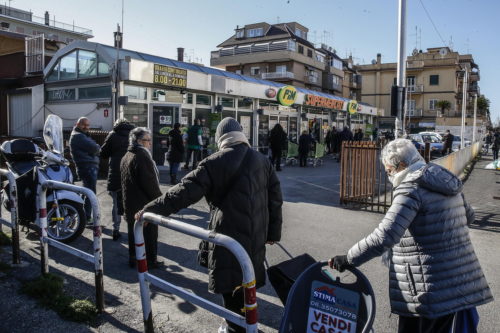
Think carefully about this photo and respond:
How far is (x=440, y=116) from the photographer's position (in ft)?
203

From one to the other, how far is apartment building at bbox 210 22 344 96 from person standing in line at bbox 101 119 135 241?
50802mm

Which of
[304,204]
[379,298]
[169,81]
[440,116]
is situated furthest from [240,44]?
[379,298]

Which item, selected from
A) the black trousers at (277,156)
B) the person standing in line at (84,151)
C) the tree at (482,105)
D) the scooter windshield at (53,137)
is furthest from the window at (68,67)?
the tree at (482,105)

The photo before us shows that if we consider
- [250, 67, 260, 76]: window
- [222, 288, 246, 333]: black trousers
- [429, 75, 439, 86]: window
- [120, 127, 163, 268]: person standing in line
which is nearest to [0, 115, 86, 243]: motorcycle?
[120, 127, 163, 268]: person standing in line

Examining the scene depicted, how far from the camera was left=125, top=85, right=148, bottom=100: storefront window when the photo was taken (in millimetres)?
13859

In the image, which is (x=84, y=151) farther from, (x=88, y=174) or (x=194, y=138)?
(x=194, y=138)

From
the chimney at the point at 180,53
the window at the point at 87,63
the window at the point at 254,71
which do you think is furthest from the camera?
the window at the point at 254,71

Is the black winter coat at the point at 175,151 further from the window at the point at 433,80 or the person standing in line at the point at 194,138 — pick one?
the window at the point at 433,80

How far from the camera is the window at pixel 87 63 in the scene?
570 inches

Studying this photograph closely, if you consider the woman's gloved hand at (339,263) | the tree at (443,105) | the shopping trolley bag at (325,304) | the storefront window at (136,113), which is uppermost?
the tree at (443,105)

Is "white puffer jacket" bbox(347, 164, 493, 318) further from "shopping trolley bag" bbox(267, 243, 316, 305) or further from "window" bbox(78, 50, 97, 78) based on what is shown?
"window" bbox(78, 50, 97, 78)

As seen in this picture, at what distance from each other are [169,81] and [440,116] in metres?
57.1

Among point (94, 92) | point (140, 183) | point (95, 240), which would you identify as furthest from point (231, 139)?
point (94, 92)

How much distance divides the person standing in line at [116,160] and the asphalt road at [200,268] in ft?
1.23
